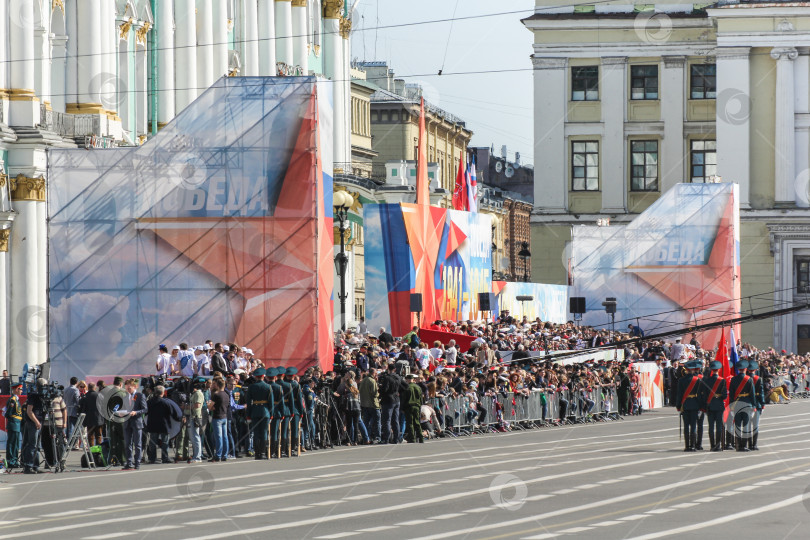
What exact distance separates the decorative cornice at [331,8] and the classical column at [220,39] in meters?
13.1

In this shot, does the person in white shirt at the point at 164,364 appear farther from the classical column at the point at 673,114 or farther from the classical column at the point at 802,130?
the classical column at the point at 673,114

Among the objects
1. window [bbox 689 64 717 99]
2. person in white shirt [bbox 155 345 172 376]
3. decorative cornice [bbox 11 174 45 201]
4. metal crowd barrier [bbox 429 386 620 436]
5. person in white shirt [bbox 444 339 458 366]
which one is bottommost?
metal crowd barrier [bbox 429 386 620 436]

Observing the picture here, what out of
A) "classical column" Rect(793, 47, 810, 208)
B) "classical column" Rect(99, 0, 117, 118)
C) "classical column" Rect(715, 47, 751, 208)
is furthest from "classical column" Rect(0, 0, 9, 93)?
"classical column" Rect(793, 47, 810, 208)

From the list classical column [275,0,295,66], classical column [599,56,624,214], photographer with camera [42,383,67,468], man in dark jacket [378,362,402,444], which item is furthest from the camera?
classical column [599,56,624,214]

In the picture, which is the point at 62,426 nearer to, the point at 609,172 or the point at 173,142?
the point at 173,142

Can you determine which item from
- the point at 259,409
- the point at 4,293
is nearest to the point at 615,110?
the point at 4,293

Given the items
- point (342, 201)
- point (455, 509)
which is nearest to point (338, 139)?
point (342, 201)

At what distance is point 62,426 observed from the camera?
2683cm

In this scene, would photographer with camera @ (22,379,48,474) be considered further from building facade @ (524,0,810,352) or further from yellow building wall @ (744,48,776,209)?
building facade @ (524,0,810,352)

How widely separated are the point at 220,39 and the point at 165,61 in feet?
19.2

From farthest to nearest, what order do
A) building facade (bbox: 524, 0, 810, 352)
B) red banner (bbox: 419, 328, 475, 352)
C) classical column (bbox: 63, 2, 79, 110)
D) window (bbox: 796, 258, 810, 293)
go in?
1. building facade (bbox: 524, 0, 810, 352)
2. window (bbox: 796, 258, 810, 293)
3. red banner (bbox: 419, 328, 475, 352)
4. classical column (bbox: 63, 2, 79, 110)

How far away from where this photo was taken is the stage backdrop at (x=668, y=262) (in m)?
62.0

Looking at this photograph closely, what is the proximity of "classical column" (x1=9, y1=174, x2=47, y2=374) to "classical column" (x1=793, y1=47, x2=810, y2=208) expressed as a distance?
4990cm

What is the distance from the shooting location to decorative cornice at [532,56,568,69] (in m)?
88.8
